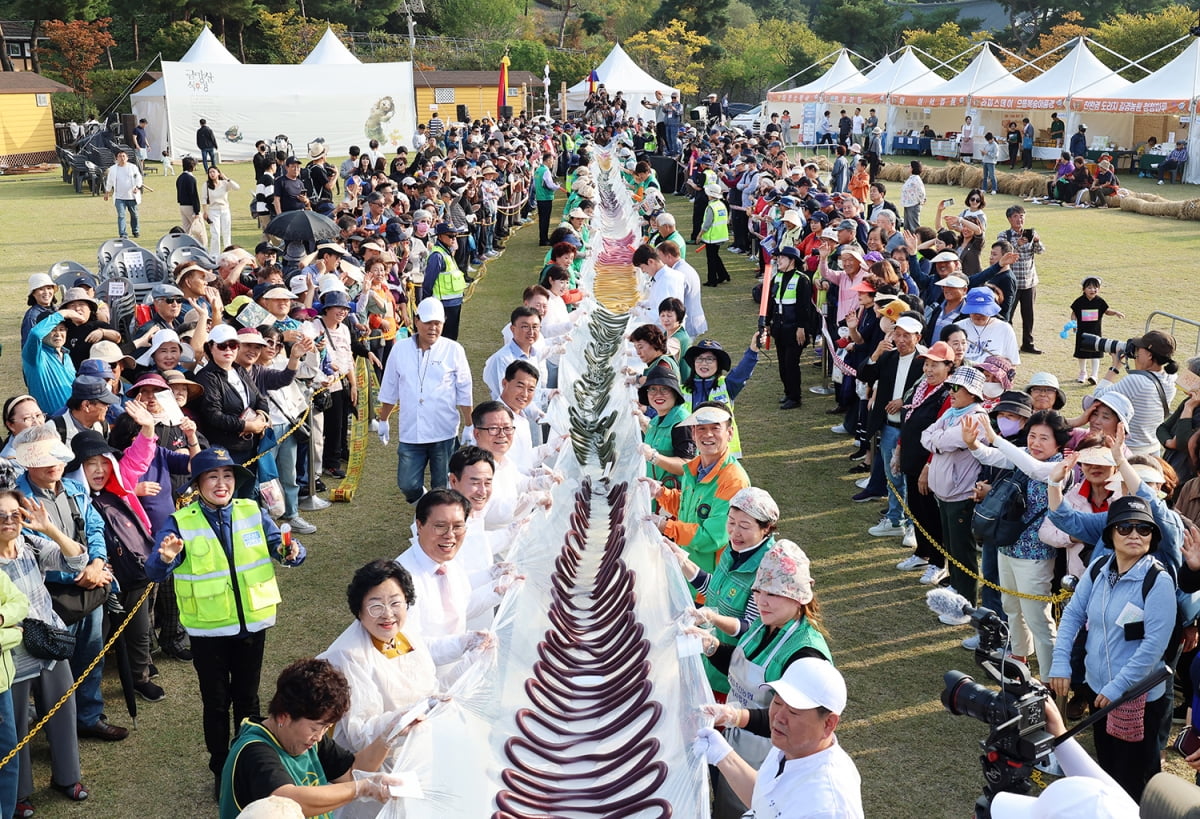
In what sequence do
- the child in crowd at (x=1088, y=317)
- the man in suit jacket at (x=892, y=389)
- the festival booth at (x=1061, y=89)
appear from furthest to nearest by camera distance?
the festival booth at (x=1061, y=89) → the child in crowd at (x=1088, y=317) → the man in suit jacket at (x=892, y=389)

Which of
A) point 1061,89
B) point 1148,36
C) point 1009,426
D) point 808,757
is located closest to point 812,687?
point 808,757

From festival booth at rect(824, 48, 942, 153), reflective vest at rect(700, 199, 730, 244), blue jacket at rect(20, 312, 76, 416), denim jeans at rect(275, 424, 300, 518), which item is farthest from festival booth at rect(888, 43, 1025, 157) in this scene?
blue jacket at rect(20, 312, 76, 416)

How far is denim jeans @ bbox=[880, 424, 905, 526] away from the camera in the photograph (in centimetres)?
884

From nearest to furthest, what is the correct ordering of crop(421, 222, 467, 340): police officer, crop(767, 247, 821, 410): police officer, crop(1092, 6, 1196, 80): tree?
crop(767, 247, 821, 410): police officer, crop(421, 222, 467, 340): police officer, crop(1092, 6, 1196, 80): tree

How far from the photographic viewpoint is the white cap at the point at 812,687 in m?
3.46

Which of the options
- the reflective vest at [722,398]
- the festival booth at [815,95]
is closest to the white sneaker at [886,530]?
the reflective vest at [722,398]

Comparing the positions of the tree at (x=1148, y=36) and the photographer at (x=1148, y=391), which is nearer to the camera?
the photographer at (x=1148, y=391)

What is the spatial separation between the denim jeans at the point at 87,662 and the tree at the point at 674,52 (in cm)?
6596

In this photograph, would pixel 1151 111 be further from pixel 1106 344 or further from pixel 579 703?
pixel 579 703

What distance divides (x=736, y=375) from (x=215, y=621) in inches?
186

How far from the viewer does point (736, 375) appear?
854 centimetres

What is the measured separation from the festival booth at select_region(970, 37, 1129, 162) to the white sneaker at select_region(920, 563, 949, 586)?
3000cm

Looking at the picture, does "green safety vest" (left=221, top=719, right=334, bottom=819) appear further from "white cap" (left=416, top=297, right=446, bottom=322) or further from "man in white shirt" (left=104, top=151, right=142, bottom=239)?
"man in white shirt" (left=104, top=151, right=142, bottom=239)

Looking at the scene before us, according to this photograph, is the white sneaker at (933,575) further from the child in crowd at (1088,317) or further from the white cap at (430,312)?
the child in crowd at (1088,317)
